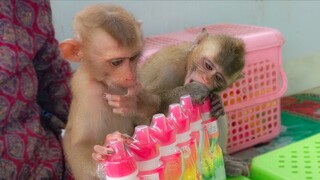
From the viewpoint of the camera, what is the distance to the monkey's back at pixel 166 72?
1.50 meters

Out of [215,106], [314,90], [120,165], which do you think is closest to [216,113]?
[215,106]

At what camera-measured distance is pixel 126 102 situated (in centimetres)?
115

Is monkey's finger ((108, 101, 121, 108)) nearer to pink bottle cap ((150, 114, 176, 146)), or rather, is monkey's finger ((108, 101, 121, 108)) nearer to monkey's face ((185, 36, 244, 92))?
pink bottle cap ((150, 114, 176, 146))

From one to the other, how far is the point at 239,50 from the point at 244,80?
519 mm

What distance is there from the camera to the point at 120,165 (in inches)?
35.6

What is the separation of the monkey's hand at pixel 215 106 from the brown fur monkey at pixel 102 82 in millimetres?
158

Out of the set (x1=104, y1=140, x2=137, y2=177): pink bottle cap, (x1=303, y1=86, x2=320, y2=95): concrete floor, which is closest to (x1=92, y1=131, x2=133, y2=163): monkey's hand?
(x1=104, y1=140, x2=137, y2=177): pink bottle cap

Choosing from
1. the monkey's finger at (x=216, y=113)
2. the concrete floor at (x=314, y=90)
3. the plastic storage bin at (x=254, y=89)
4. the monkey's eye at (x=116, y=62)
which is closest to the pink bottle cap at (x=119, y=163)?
the monkey's eye at (x=116, y=62)

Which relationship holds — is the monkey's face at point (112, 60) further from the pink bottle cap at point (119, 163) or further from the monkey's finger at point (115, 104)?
the pink bottle cap at point (119, 163)

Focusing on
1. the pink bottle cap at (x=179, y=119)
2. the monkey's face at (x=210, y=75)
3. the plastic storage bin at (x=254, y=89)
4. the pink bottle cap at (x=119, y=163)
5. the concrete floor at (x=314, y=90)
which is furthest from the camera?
the concrete floor at (x=314, y=90)

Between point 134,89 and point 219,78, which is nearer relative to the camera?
point 134,89

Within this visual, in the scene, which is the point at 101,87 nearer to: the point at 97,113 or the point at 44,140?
the point at 97,113

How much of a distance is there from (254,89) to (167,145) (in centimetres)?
100

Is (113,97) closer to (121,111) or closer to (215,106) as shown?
(121,111)
